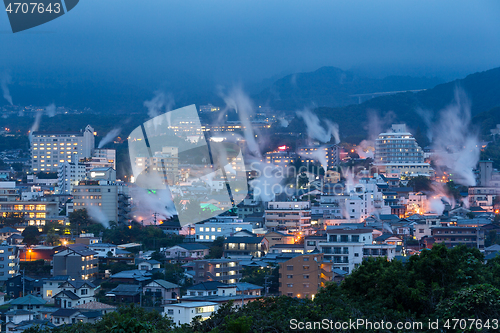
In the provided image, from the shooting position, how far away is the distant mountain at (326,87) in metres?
78.4

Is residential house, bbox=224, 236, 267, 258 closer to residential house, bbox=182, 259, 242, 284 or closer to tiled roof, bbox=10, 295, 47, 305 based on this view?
residential house, bbox=182, 259, 242, 284

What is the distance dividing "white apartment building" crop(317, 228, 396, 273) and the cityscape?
0.03 meters

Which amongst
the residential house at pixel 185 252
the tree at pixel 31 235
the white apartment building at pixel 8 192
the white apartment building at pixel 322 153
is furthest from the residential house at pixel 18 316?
the white apartment building at pixel 322 153

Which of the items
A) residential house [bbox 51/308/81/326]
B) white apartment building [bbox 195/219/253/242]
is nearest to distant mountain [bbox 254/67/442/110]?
white apartment building [bbox 195/219/253/242]

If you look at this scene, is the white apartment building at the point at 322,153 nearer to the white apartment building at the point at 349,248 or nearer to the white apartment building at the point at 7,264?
the white apartment building at the point at 349,248

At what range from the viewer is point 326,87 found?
295 ft

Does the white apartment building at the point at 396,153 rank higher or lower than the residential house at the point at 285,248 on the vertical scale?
higher

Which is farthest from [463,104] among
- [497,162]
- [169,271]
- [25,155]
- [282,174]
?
[169,271]

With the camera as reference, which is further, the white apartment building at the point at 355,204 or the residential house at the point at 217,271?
the white apartment building at the point at 355,204

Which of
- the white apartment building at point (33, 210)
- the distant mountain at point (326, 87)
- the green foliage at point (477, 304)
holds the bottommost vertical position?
the green foliage at point (477, 304)

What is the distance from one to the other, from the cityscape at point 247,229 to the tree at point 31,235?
5 cm

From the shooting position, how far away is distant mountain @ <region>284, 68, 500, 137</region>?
49681mm

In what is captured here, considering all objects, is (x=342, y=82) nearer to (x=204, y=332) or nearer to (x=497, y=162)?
(x=497, y=162)

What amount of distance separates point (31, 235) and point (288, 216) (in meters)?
6.81
